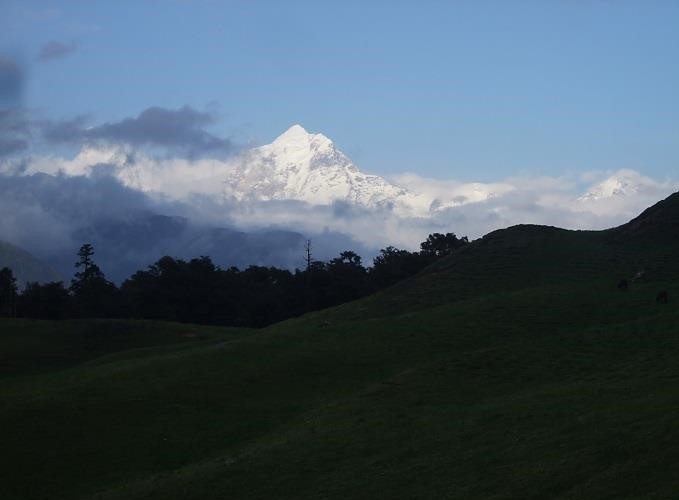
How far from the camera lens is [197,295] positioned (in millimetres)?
108125

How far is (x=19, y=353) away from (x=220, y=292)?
46.2 meters

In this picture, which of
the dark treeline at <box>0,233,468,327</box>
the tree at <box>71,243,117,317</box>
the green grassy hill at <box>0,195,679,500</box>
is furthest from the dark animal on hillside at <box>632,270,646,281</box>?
the tree at <box>71,243,117,317</box>

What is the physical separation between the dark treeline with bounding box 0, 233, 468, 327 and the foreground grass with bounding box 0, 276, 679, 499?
5654cm

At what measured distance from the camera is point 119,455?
105 ft

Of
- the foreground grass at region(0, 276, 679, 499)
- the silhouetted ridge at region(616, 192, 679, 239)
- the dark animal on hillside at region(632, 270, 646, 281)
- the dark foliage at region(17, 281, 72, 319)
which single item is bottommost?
the foreground grass at region(0, 276, 679, 499)

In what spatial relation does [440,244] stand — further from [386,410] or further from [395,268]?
[386,410]

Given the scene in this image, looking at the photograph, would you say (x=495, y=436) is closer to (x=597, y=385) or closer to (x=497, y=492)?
(x=497, y=492)

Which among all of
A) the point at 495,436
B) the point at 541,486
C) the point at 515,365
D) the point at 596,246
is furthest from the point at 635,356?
the point at 596,246

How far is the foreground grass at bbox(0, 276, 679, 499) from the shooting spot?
22688 mm

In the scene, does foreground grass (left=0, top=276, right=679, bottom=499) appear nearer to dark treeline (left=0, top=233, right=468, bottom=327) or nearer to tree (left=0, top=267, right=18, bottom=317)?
dark treeline (left=0, top=233, right=468, bottom=327)

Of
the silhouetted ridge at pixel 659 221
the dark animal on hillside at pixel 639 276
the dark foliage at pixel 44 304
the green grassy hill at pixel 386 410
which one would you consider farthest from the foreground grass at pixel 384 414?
the dark foliage at pixel 44 304

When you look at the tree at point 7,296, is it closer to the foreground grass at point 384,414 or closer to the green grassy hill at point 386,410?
the green grassy hill at point 386,410

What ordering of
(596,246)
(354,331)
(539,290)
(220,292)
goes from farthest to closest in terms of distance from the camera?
1. (220,292)
2. (596,246)
3. (539,290)
4. (354,331)

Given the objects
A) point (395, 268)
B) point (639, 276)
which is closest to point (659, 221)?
point (639, 276)
